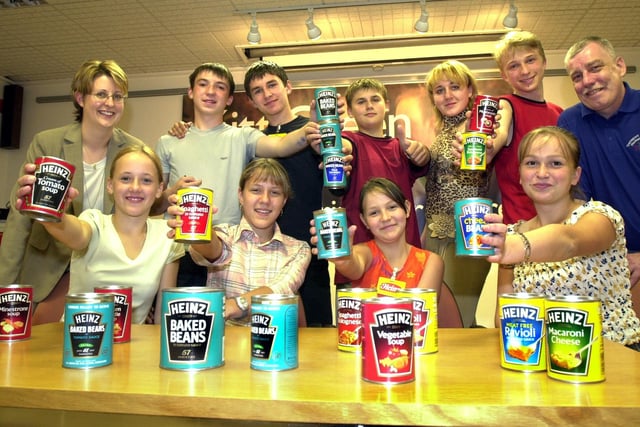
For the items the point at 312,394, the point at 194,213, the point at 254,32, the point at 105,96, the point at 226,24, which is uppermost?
the point at 226,24

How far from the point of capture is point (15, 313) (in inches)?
54.5

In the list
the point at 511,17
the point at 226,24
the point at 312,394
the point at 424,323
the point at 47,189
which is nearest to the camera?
the point at 312,394

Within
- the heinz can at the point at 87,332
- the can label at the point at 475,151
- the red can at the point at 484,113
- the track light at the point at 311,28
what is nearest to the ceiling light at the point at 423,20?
the track light at the point at 311,28

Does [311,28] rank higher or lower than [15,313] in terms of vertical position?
higher

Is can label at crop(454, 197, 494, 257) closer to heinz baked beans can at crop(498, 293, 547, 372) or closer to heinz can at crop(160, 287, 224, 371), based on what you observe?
heinz baked beans can at crop(498, 293, 547, 372)

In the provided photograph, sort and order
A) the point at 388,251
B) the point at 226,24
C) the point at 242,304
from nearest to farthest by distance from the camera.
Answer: the point at 242,304, the point at 388,251, the point at 226,24

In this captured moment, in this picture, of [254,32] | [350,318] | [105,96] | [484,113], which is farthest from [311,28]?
[350,318]

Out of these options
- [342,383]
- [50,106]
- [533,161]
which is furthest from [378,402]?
[50,106]

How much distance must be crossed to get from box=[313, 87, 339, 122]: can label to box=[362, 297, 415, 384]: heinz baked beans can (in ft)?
3.94

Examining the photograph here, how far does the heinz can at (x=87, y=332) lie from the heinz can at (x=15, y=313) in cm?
39

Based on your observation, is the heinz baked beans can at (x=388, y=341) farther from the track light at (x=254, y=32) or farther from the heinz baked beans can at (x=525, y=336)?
the track light at (x=254, y=32)

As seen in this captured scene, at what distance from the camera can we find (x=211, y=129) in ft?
8.85

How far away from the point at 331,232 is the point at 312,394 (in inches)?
28.2

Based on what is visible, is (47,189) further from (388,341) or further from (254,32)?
(254,32)
